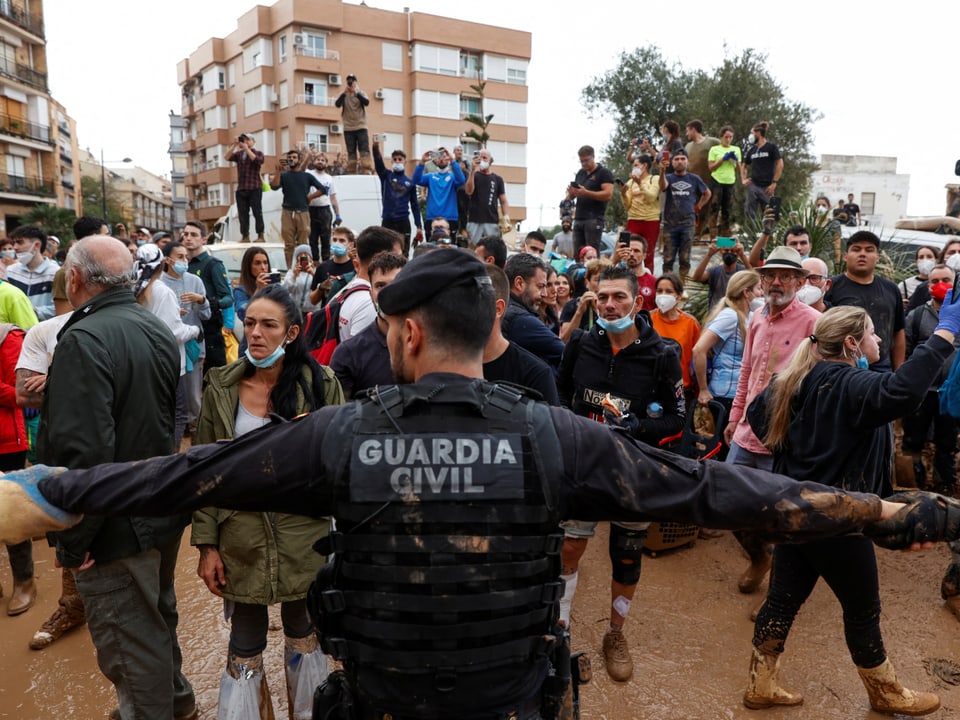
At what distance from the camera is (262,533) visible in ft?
9.50

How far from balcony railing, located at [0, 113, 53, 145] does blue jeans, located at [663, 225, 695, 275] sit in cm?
4016

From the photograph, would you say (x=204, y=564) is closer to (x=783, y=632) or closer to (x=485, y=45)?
(x=783, y=632)

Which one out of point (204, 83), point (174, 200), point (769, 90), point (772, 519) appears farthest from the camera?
point (174, 200)

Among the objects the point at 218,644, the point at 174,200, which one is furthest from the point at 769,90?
the point at 174,200

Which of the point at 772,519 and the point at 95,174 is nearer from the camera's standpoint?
the point at 772,519

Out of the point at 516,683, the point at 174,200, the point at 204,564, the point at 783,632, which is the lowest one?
the point at 783,632

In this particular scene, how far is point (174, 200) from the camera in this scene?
5622cm

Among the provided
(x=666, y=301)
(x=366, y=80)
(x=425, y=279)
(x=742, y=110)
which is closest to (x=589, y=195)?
(x=666, y=301)

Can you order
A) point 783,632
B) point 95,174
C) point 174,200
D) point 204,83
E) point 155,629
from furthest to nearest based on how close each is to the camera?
point 95,174, point 174,200, point 204,83, point 783,632, point 155,629

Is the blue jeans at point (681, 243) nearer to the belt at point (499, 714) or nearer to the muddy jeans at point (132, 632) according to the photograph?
the muddy jeans at point (132, 632)

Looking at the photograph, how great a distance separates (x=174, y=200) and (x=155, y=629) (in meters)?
60.2

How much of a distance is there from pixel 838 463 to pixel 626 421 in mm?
1065

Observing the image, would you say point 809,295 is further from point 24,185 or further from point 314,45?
point 24,185

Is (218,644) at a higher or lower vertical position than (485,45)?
lower
